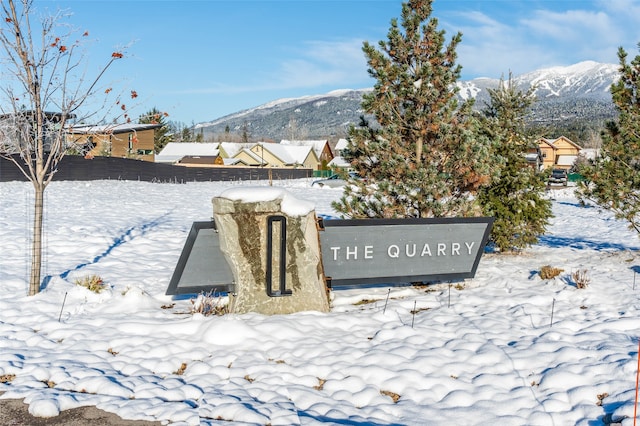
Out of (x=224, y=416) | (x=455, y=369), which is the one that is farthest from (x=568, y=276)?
(x=224, y=416)

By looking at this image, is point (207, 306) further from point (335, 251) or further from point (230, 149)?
point (230, 149)

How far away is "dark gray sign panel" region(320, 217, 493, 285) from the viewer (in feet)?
26.7

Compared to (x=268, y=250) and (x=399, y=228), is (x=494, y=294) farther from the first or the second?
(x=268, y=250)

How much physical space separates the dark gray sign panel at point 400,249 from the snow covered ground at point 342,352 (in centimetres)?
40

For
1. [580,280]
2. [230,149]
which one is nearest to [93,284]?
[580,280]

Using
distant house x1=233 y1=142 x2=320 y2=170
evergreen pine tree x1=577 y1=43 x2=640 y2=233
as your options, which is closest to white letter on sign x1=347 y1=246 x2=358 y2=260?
evergreen pine tree x1=577 y1=43 x2=640 y2=233

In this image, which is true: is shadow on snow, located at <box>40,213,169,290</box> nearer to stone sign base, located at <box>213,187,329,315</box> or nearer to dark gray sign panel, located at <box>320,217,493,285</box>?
stone sign base, located at <box>213,187,329,315</box>

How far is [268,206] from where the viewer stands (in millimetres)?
7039

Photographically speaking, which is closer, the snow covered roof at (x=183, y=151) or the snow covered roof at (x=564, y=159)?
the snow covered roof at (x=183, y=151)

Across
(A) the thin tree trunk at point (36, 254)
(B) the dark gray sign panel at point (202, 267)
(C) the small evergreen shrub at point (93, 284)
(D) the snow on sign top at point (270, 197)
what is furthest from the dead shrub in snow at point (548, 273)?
(A) the thin tree trunk at point (36, 254)

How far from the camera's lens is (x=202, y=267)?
7406 millimetres

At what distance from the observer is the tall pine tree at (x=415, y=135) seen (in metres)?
9.34

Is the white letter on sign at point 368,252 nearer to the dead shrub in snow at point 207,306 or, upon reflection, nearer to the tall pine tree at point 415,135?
the tall pine tree at point 415,135

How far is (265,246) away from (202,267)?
1013 mm
